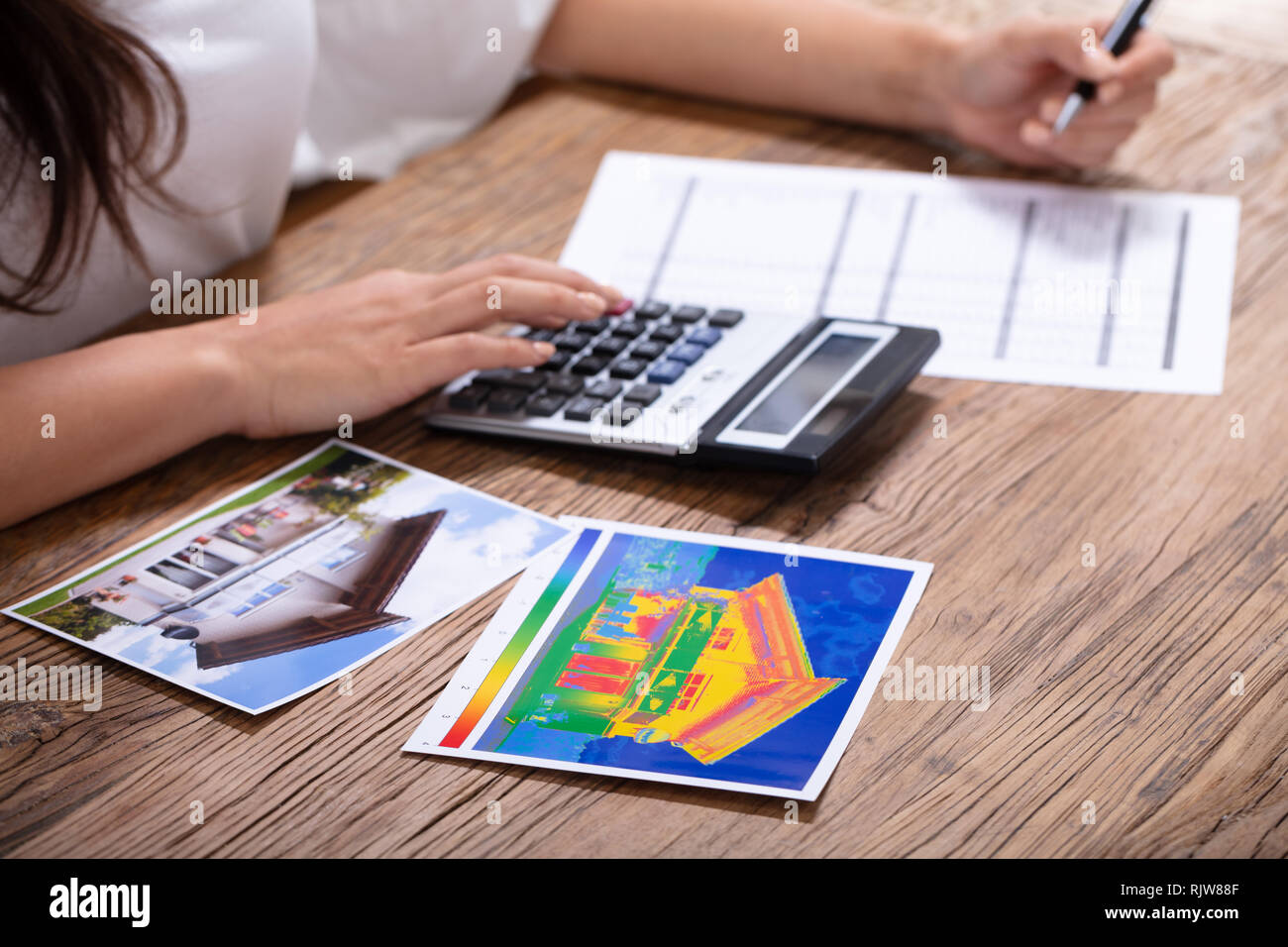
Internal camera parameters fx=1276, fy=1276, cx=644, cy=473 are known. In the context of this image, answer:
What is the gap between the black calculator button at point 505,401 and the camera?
730mm

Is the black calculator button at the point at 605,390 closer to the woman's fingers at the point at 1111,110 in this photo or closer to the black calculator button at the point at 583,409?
the black calculator button at the point at 583,409

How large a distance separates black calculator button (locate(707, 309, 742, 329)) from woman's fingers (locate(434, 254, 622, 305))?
65 mm

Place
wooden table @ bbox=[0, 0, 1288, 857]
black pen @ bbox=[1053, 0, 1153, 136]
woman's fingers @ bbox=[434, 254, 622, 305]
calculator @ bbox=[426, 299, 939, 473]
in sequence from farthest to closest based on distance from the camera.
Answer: black pen @ bbox=[1053, 0, 1153, 136], woman's fingers @ bbox=[434, 254, 622, 305], calculator @ bbox=[426, 299, 939, 473], wooden table @ bbox=[0, 0, 1288, 857]

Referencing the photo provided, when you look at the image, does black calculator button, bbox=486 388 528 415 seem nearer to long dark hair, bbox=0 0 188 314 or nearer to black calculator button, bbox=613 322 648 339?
black calculator button, bbox=613 322 648 339

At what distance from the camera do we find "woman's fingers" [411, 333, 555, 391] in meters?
0.75

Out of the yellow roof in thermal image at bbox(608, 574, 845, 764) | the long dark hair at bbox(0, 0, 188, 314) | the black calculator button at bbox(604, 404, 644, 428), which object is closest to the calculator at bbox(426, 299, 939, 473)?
the black calculator button at bbox(604, 404, 644, 428)

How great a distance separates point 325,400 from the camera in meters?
0.74

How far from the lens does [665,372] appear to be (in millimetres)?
729

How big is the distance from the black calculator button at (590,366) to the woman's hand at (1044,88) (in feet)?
1.32

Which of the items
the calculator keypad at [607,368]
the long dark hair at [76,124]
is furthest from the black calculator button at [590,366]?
the long dark hair at [76,124]

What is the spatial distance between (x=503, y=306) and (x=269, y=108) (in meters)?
0.27

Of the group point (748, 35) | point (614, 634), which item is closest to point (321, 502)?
point (614, 634)
